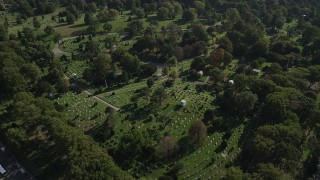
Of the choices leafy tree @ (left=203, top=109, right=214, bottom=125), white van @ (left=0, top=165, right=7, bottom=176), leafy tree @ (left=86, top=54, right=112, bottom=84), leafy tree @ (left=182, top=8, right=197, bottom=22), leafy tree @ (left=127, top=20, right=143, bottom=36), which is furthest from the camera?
leafy tree @ (left=182, top=8, right=197, bottom=22)

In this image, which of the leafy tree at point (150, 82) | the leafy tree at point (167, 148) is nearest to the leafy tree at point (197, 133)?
the leafy tree at point (167, 148)

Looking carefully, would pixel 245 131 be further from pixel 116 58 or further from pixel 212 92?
pixel 116 58

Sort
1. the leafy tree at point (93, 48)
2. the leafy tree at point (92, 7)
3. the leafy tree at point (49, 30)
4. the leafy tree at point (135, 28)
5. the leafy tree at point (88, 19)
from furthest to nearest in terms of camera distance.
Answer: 1. the leafy tree at point (92, 7)
2. the leafy tree at point (88, 19)
3. the leafy tree at point (135, 28)
4. the leafy tree at point (49, 30)
5. the leafy tree at point (93, 48)

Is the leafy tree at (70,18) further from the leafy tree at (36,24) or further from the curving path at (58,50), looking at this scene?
the curving path at (58,50)

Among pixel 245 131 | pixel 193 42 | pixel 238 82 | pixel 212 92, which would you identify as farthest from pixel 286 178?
pixel 193 42

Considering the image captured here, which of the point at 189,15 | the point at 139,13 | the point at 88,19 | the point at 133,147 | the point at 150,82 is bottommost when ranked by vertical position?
the point at 189,15

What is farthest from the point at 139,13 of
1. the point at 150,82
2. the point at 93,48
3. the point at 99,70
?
the point at 150,82

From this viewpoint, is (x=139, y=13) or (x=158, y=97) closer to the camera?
(x=158, y=97)

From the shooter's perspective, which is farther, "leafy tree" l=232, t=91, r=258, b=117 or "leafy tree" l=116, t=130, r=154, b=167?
"leafy tree" l=232, t=91, r=258, b=117

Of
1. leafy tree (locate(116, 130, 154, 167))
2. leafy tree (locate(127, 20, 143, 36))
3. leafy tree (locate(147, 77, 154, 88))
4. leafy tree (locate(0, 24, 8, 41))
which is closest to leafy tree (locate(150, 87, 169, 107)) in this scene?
leafy tree (locate(147, 77, 154, 88))

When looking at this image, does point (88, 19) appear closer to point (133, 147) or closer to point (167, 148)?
point (133, 147)

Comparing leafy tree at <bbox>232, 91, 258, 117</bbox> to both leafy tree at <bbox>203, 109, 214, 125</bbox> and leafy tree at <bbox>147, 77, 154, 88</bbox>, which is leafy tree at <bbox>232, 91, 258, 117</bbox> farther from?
leafy tree at <bbox>147, 77, 154, 88</bbox>
